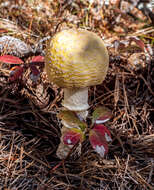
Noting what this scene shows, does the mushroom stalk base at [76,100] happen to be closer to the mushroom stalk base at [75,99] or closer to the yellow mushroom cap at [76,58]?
the mushroom stalk base at [75,99]

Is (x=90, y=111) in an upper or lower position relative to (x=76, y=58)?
lower

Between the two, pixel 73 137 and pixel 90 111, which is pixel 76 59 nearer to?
pixel 73 137

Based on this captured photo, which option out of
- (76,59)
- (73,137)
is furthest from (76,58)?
(73,137)

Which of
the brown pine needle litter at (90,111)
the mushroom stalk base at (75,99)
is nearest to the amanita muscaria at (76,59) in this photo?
the mushroom stalk base at (75,99)

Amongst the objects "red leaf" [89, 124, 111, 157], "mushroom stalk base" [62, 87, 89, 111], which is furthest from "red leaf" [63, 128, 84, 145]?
"mushroom stalk base" [62, 87, 89, 111]

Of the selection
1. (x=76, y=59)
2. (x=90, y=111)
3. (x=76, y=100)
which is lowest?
(x=90, y=111)

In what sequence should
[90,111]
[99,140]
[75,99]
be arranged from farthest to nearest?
1. [90,111]
2. [75,99]
3. [99,140]
